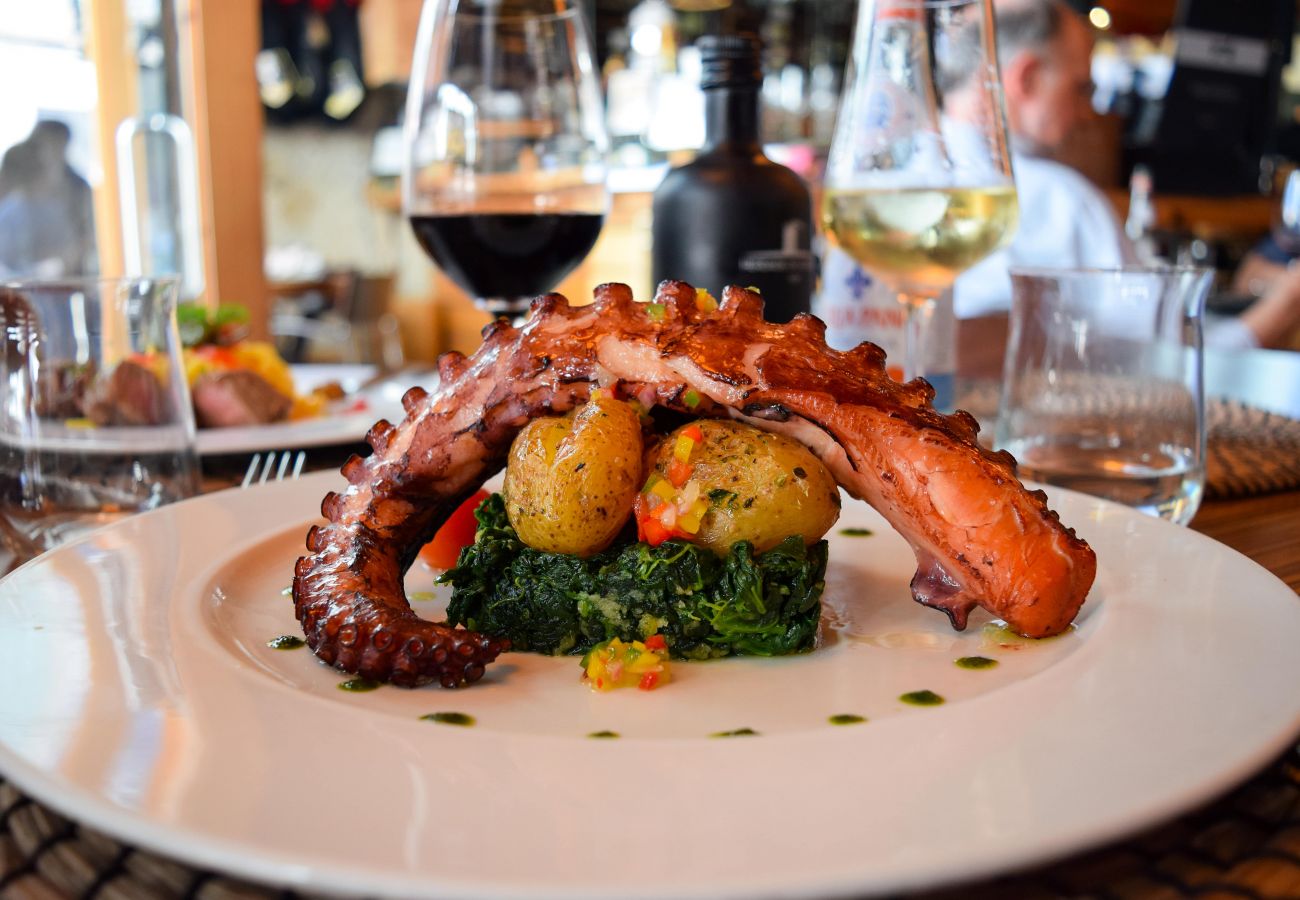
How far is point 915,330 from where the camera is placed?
66.9 inches

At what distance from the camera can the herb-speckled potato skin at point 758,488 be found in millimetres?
1005

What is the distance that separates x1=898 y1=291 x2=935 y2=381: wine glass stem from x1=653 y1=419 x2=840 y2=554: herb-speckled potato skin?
2.12 feet

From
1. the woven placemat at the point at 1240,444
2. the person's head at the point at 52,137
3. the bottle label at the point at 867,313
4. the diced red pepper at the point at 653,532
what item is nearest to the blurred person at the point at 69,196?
the person's head at the point at 52,137

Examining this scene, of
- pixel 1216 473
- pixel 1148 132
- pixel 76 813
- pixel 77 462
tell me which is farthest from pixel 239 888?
pixel 1148 132

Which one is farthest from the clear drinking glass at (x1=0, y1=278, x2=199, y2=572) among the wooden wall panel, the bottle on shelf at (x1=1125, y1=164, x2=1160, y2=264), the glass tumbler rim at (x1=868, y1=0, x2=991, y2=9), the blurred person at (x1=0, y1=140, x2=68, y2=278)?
the bottle on shelf at (x1=1125, y1=164, x2=1160, y2=264)

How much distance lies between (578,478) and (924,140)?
934mm

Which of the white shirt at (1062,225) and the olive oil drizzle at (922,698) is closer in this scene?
the olive oil drizzle at (922,698)

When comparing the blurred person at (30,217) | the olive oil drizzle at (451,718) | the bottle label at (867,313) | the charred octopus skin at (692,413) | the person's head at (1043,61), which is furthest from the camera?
the person's head at (1043,61)

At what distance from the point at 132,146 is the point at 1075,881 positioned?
362 cm

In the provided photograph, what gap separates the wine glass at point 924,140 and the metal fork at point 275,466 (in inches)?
36.3

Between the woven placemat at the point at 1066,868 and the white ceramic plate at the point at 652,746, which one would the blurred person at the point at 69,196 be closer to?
the white ceramic plate at the point at 652,746

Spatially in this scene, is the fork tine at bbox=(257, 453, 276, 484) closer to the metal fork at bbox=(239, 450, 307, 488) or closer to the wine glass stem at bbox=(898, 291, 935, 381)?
the metal fork at bbox=(239, 450, 307, 488)

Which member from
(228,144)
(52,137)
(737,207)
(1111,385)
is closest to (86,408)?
(737,207)

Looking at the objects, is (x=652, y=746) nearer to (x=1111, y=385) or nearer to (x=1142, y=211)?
(x=1111, y=385)
